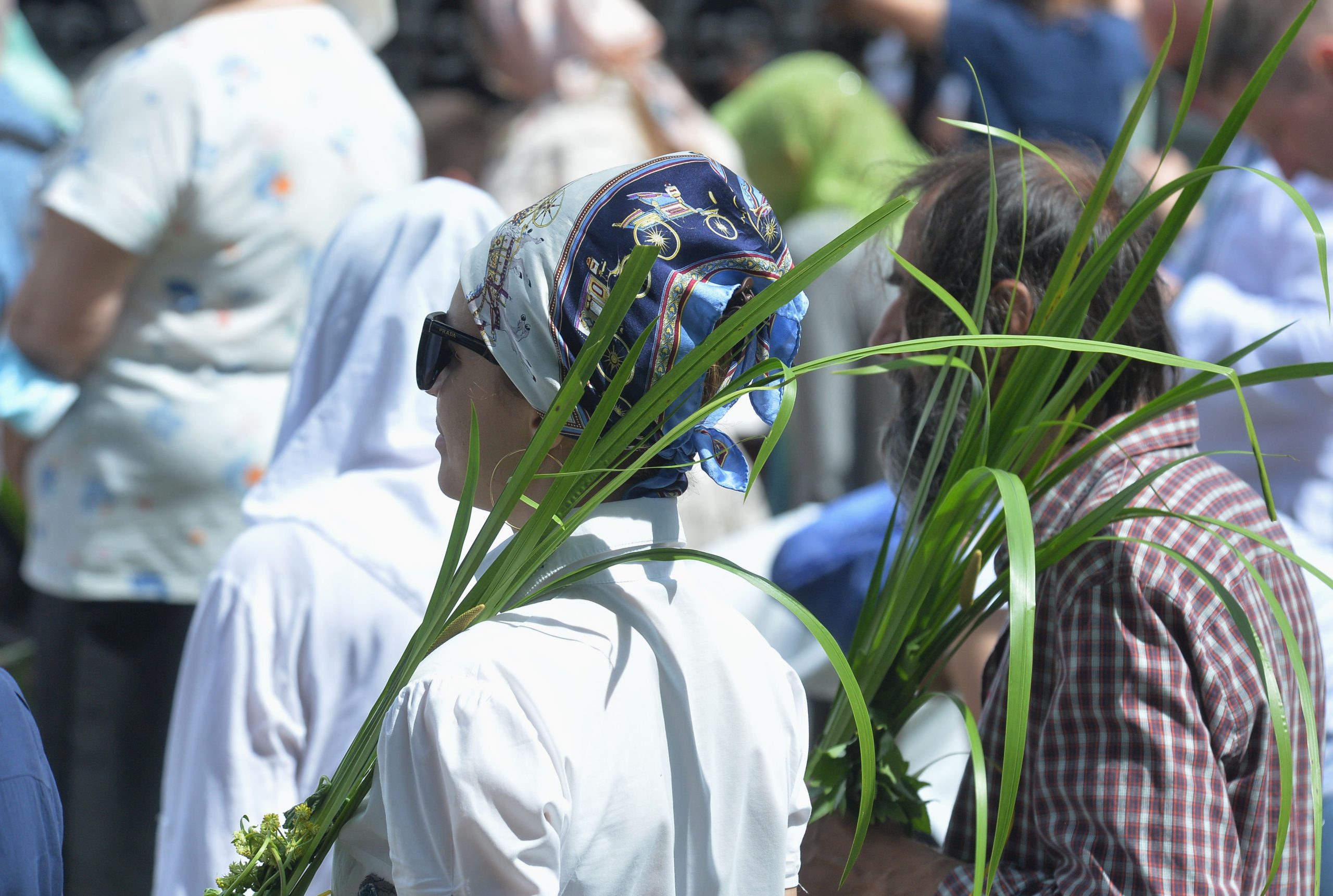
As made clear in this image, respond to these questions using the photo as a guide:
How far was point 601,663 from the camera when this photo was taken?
3.53 ft

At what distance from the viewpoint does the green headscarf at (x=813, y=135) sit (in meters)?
4.88

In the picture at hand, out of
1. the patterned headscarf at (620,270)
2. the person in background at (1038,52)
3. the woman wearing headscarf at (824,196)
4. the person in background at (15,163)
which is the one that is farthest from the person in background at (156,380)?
the woman wearing headscarf at (824,196)

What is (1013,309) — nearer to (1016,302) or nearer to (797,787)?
(1016,302)

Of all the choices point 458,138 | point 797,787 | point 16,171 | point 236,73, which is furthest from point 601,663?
point 458,138

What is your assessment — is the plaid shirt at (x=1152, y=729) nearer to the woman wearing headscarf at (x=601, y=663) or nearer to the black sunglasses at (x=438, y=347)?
the woman wearing headscarf at (x=601, y=663)

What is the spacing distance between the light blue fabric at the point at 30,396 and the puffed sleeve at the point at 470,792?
1673 millimetres

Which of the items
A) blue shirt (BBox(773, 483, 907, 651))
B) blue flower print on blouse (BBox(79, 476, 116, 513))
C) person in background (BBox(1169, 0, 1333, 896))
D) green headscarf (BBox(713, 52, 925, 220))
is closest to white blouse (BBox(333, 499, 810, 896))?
blue shirt (BBox(773, 483, 907, 651))

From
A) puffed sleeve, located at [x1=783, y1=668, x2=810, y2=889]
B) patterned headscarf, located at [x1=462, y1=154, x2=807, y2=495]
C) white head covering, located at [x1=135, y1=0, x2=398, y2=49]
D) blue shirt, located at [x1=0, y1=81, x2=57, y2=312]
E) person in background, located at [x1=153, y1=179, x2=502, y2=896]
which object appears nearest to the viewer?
→ patterned headscarf, located at [x1=462, y1=154, x2=807, y2=495]

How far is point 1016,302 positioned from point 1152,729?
490mm

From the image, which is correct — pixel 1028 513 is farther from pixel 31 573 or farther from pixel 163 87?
pixel 31 573

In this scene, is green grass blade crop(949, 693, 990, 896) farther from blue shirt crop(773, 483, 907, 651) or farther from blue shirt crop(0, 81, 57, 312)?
blue shirt crop(0, 81, 57, 312)

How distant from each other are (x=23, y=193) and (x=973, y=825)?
2.89m

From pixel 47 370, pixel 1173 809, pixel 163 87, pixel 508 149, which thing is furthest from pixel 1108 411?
pixel 508 149

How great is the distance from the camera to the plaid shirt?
4.04 ft
